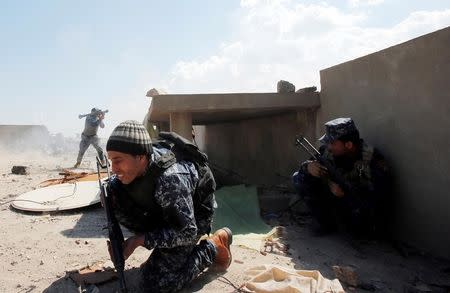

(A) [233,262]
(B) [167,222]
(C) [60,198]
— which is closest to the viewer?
(B) [167,222]

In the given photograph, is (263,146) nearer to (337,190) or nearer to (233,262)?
(337,190)

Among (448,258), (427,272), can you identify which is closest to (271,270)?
(427,272)

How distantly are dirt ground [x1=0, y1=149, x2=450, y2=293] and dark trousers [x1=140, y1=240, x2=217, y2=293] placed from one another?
125 mm

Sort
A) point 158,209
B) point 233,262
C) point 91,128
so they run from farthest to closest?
1. point 91,128
2. point 233,262
3. point 158,209

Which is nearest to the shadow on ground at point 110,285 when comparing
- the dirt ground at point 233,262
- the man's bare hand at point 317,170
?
the dirt ground at point 233,262

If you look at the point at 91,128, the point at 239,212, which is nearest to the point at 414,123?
the point at 239,212

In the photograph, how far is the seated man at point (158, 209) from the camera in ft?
8.00

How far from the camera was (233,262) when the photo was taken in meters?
3.29

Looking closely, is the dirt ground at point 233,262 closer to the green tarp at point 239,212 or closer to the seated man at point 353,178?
the seated man at point 353,178

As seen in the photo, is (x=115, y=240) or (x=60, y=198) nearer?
(x=115, y=240)

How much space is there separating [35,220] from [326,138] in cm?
358

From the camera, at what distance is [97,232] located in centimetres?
418

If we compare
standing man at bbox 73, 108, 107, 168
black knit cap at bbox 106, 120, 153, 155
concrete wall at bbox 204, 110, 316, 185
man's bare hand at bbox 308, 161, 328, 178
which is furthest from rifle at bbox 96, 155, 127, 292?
standing man at bbox 73, 108, 107, 168

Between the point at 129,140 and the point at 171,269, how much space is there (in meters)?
0.95
